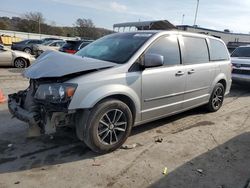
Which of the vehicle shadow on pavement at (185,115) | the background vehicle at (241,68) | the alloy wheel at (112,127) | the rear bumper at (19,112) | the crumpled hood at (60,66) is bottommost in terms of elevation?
the vehicle shadow on pavement at (185,115)

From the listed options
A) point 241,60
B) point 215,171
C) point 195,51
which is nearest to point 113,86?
point 215,171

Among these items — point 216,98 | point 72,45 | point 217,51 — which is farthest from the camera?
point 72,45

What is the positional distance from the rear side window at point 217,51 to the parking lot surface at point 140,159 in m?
1.64

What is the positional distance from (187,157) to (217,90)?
3.00m

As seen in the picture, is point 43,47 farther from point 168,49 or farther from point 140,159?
point 140,159

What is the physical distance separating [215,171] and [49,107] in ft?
7.98

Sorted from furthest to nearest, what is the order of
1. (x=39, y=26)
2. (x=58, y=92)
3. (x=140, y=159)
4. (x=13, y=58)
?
(x=39, y=26), (x=13, y=58), (x=140, y=159), (x=58, y=92)

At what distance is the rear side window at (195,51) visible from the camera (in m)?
5.68

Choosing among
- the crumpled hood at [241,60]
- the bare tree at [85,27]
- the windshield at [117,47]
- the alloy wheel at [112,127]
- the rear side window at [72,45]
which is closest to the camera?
the alloy wheel at [112,127]

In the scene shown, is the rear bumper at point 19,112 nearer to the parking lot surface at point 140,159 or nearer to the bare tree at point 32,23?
the parking lot surface at point 140,159

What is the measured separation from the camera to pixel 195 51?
6.00m

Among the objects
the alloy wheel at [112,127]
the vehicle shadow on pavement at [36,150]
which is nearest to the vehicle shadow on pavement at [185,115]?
the alloy wheel at [112,127]

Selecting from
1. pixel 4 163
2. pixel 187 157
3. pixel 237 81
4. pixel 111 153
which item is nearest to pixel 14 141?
pixel 4 163

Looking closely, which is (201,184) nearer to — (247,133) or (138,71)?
(138,71)
